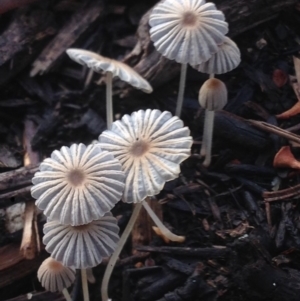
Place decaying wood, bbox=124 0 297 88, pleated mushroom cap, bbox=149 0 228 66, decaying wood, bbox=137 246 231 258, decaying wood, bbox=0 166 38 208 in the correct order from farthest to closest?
decaying wood, bbox=124 0 297 88
decaying wood, bbox=0 166 38 208
decaying wood, bbox=137 246 231 258
pleated mushroom cap, bbox=149 0 228 66

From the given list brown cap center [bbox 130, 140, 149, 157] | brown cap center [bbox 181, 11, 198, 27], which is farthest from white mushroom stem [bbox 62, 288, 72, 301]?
brown cap center [bbox 181, 11, 198, 27]

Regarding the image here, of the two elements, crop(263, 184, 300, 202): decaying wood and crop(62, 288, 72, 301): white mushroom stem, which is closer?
crop(62, 288, 72, 301): white mushroom stem

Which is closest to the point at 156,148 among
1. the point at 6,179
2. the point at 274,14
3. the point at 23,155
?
the point at 6,179

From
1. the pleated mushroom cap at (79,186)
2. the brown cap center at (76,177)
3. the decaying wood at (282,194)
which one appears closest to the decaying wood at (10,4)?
the pleated mushroom cap at (79,186)

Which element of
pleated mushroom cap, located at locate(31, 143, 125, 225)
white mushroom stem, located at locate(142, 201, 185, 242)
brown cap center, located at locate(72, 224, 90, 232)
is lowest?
white mushroom stem, located at locate(142, 201, 185, 242)

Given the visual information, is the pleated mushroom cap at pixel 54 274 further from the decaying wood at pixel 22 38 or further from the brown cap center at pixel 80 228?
the decaying wood at pixel 22 38

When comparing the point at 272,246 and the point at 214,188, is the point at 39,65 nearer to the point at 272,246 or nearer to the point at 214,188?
the point at 214,188

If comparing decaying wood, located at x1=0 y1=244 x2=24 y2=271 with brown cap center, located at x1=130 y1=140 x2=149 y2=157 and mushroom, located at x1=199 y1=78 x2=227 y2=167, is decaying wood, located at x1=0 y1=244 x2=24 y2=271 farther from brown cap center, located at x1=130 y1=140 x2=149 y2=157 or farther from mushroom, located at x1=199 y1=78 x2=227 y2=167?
mushroom, located at x1=199 y1=78 x2=227 y2=167
